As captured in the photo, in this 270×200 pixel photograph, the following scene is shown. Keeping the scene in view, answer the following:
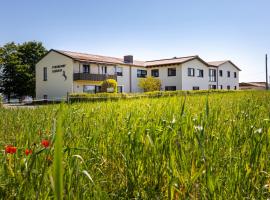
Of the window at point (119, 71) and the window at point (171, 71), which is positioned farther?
the window at point (171, 71)

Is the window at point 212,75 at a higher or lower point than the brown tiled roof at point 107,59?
lower

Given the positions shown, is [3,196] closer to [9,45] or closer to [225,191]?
[225,191]

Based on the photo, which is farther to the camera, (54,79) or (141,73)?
(141,73)

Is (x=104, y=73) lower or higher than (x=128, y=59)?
lower

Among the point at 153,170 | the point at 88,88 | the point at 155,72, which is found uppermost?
the point at 155,72

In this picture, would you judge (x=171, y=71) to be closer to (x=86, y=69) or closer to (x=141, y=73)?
(x=141, y=73)

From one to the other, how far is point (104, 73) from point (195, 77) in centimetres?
1546

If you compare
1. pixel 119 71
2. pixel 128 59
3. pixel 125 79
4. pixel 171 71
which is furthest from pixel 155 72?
pixel 119 71

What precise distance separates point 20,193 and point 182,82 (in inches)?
1742

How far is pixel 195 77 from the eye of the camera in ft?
157

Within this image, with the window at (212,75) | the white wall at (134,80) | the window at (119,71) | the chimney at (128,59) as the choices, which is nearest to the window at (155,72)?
the white wall at (134,80)

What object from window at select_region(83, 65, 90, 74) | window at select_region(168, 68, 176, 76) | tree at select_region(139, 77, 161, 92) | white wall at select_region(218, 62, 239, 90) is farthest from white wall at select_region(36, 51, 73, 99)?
white wall at select_region(218, 62, 239, 90)

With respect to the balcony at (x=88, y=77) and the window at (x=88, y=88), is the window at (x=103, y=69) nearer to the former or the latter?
the balcony at (x=88, y=77)

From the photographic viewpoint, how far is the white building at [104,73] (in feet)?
127
